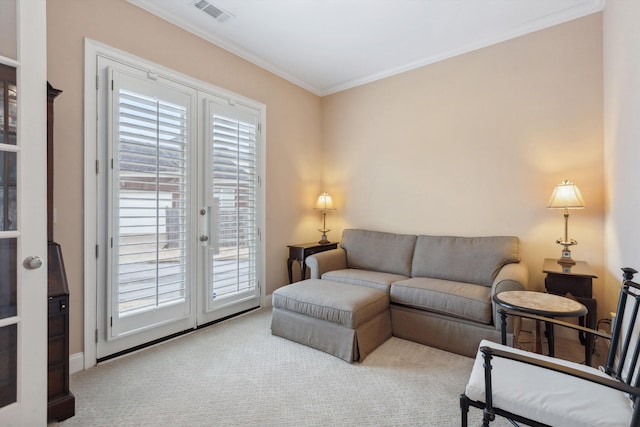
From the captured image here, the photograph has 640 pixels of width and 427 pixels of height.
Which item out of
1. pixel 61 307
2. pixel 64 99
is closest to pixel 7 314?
pixel 61 307

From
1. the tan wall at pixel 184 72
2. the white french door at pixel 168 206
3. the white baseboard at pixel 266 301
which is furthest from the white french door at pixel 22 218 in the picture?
the white baseboard at pixel 266 301

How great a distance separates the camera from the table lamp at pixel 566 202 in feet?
8.13

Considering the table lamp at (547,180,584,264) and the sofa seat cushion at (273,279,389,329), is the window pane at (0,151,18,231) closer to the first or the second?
the sofa seat cushion at (273,279,389,329)

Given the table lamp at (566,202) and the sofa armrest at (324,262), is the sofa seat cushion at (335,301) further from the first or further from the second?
the table lamp at (566,202)

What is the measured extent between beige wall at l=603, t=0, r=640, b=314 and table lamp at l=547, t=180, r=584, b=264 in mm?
215

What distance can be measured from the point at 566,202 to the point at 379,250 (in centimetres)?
175

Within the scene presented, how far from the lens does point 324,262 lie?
3398 mm

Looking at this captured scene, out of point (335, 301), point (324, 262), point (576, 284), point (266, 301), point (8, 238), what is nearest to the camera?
point (8, 238)

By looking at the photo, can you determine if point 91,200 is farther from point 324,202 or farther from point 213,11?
point 324,202

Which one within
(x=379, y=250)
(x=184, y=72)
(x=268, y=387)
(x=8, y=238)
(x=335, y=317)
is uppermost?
(x=184, y=72)

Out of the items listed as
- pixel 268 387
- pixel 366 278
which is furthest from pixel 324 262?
pixel 268 387

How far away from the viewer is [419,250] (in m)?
3.30

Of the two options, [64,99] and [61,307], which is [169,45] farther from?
[61,307]

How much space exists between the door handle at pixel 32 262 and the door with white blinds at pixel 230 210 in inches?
57.4
